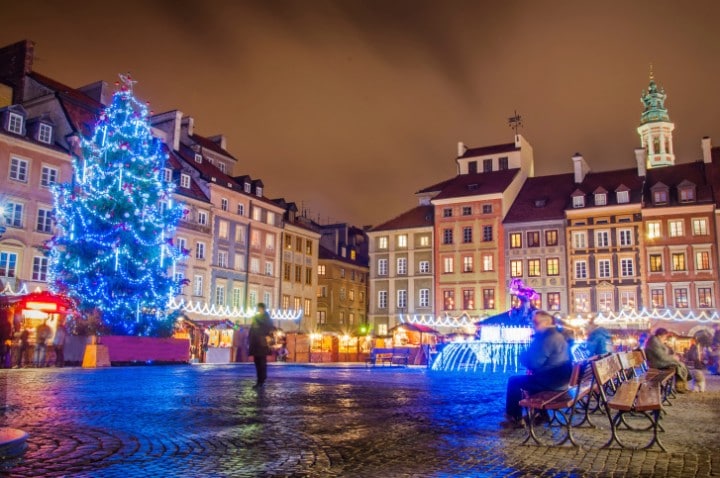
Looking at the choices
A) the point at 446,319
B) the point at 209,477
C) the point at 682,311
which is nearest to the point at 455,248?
the point at 446,319

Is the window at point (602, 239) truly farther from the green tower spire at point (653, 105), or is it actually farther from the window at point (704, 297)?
the green tower spire at point (653, 105)

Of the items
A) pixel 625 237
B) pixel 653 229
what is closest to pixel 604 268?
pixel 625 237

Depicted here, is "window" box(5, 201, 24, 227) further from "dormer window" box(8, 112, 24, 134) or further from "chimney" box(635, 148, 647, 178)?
"chimney" box(635, 148, 647, 178)

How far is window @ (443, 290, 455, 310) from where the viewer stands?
57.7 meters

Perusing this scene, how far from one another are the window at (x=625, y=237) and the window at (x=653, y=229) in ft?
4.18

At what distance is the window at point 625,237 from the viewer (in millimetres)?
51125

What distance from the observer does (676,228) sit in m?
→ 49.6

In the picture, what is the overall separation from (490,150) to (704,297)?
894 inches

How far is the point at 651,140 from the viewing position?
88.0 meters

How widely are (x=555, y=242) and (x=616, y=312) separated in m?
6.99

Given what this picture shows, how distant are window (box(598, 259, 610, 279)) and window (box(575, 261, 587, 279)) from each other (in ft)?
3.51

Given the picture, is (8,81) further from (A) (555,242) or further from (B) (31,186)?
(A) (555,242)

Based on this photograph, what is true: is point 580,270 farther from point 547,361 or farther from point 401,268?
point 547,361

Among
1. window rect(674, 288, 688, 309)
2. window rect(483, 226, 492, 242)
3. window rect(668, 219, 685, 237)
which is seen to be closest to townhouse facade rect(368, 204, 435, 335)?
window rect(483, 226, 492, 242)
